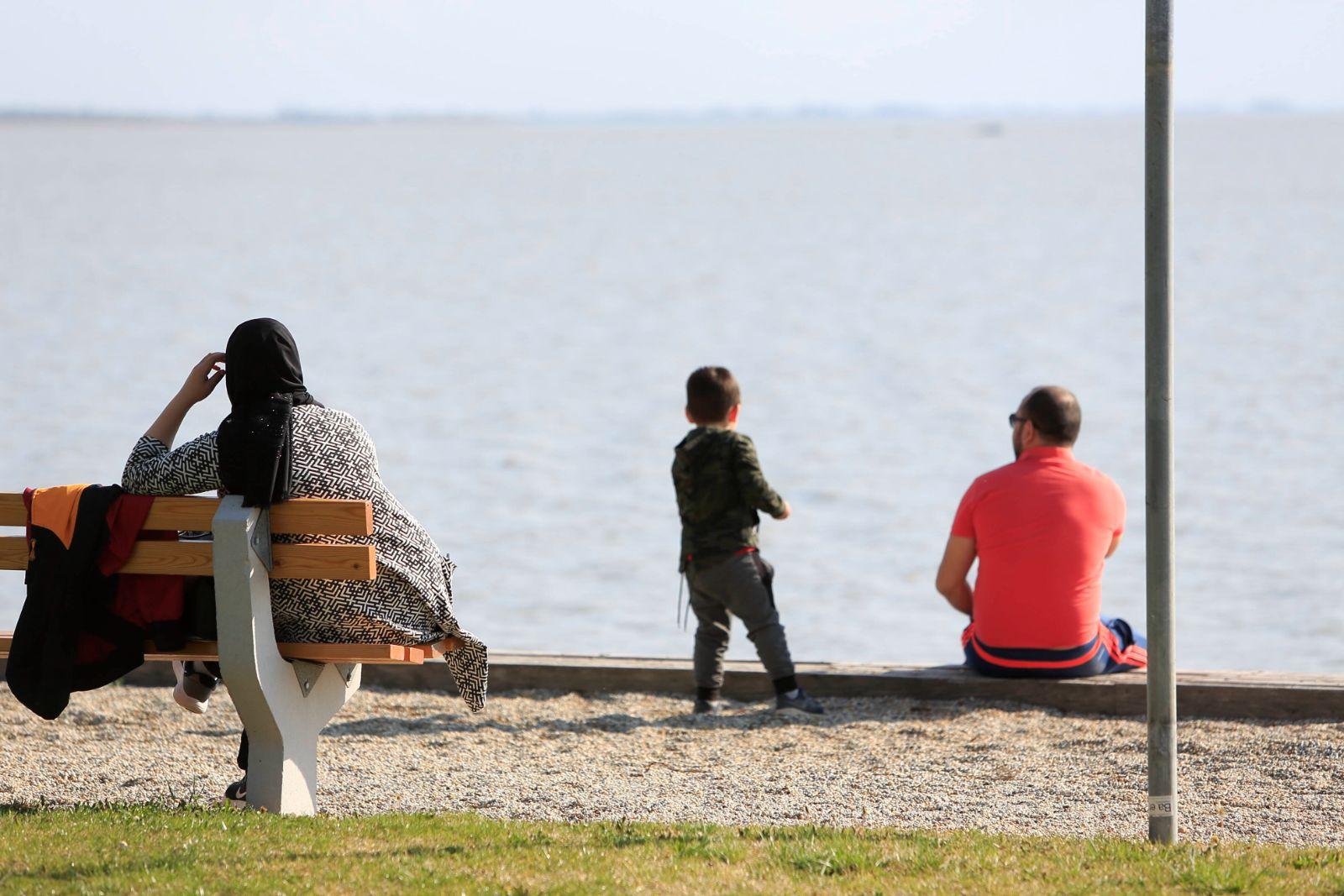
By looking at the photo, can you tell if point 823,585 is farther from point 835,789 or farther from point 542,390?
point 542,390

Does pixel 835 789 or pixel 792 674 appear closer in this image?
pixel 835 789

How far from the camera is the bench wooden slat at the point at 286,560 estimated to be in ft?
17.0

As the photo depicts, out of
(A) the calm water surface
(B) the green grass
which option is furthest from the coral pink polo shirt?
(A) the calm water surface

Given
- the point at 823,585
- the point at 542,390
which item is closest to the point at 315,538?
the point at 823,585

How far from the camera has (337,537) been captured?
5.32 meters

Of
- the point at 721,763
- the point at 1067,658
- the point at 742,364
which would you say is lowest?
the point at 721,763

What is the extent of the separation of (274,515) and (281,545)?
0.35 ft

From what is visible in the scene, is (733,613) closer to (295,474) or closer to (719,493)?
(719,493)

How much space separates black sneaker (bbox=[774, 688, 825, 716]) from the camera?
23.1 feet

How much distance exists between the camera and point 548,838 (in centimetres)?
495

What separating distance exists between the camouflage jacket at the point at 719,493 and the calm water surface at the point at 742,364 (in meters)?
4.56

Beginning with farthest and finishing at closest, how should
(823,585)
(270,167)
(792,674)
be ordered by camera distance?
(270,167) < (823,585) < (792,674)

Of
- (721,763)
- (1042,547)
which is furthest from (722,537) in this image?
(1042,547)

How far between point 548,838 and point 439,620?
0.94 meters
